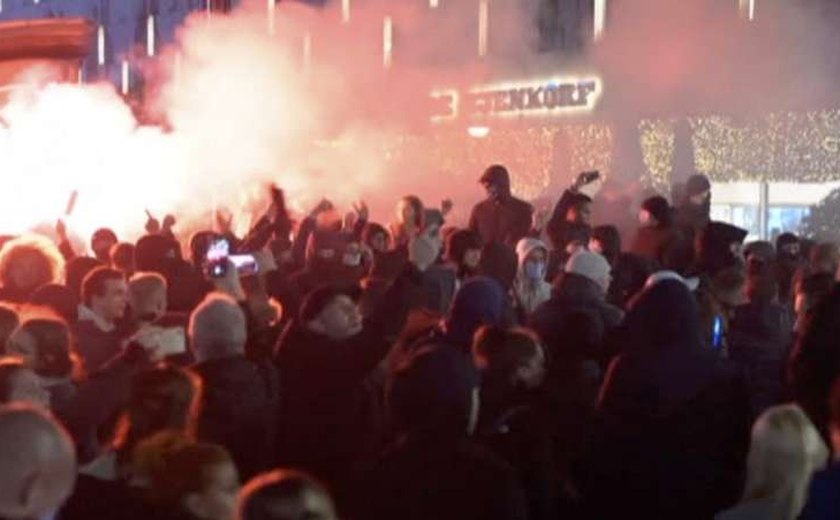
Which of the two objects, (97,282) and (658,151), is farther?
(658,151)

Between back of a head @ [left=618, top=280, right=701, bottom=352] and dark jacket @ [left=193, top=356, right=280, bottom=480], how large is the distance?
1.37 m

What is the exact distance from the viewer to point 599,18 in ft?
57.7

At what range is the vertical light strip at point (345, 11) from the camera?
21.5 m

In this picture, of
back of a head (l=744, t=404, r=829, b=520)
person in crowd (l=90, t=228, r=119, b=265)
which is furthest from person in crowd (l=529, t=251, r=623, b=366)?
person in crowd (l=90, t=228, r=119, b=265)

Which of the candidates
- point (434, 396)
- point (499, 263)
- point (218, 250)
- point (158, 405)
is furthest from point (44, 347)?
point (499, 263)

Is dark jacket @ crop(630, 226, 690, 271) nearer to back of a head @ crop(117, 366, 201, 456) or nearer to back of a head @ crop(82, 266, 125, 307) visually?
back of a head @ crop(82, 266, 125, 307)

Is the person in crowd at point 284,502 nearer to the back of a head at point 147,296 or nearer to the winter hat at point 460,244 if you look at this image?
the back of a head at point 147,296

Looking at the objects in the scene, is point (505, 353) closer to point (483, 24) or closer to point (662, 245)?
point (662, 245)

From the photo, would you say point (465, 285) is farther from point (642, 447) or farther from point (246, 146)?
point (246, 146)

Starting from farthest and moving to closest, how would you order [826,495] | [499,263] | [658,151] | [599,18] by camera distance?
1. [599,18]
2. [658,151]
3. [499,263]
4. [826,495]

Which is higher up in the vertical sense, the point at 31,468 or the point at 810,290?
the point at 810,290

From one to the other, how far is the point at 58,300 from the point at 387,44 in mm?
13670

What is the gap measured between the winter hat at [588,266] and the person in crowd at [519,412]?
183 centimetres

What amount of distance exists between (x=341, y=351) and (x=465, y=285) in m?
0.62
